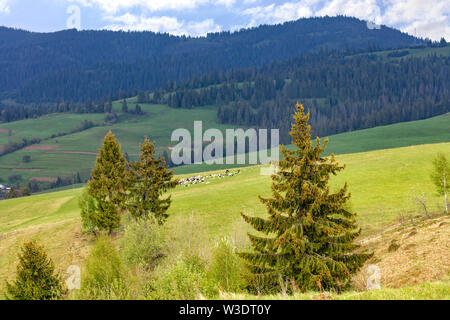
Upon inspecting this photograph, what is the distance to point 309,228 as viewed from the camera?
23.2 metres

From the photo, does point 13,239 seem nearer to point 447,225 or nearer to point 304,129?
point 304,129

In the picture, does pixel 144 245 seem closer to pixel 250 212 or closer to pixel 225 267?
pixel 225 267

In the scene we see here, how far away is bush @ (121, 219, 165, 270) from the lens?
4381 cm

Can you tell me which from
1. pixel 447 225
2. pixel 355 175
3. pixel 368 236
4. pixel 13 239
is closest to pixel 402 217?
pixel 368 236

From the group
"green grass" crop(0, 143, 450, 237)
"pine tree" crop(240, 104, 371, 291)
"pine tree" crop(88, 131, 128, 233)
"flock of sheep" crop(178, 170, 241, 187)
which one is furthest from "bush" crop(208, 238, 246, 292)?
"flock of sheep" crop(178, 170, 241, 187)

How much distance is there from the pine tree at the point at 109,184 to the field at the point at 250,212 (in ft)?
16.7

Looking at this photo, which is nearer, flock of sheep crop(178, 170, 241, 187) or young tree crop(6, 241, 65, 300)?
young tree crop(6, 241, 65, 300)

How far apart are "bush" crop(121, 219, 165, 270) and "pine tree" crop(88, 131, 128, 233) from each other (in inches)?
375

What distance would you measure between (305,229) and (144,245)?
2576 cm

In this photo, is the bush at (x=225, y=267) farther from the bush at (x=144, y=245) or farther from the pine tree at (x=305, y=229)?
the bush at (x=144, y=245)

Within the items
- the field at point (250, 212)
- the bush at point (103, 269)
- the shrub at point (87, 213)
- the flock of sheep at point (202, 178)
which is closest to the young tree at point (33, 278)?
the bush at point (103, 269)

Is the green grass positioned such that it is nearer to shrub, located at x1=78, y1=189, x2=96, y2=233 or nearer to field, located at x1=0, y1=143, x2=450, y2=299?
field, located at x1=0, y1=143, x2=450, y2=299

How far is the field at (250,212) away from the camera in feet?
124
